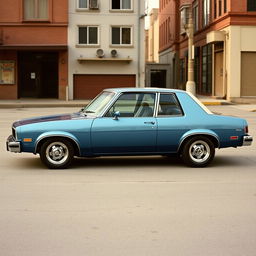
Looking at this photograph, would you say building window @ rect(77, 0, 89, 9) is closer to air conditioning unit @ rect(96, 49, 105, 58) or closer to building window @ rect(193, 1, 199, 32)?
air conditioning unit @ rect(96, 49, 105, 58)

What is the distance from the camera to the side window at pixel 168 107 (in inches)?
413

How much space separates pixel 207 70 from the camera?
4488 cm

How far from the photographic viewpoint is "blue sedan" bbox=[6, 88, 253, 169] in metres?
10.0

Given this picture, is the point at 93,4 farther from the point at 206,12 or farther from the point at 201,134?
the point at 201,134

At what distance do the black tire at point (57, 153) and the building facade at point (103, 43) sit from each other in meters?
30.0

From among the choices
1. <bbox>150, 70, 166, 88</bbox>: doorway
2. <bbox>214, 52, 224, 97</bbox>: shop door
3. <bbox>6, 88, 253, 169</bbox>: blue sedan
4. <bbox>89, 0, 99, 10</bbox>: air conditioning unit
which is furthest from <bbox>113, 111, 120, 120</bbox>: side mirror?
<bbox>150, 70, 166, 88</bbox>: doorway

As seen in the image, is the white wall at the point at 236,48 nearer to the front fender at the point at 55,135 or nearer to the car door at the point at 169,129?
the car door at the point at 169,129

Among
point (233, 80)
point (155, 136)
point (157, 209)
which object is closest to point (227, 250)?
point (157, 209)

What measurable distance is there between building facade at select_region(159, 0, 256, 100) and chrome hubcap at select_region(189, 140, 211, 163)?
90.5 ft

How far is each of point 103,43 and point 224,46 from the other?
7.97 metres

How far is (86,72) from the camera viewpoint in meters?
40.4

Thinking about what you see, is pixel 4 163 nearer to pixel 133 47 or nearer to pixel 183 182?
pixel 183 182

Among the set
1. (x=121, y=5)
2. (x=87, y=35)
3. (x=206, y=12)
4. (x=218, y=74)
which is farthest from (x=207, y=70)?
(x=87, y=35)

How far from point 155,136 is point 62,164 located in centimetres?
163
